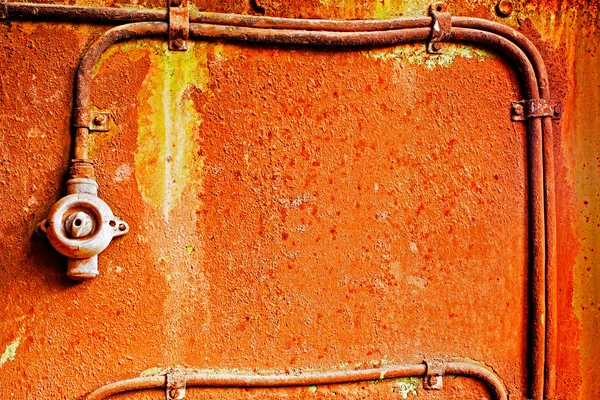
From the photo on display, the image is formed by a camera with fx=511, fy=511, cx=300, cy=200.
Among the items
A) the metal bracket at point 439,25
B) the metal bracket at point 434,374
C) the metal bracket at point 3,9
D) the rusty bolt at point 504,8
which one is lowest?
the metal bracket at point 434,374

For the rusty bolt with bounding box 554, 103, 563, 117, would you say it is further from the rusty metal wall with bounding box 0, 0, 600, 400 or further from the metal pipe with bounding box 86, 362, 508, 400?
the metal pipe with bounding box 86, 362, 508, 400

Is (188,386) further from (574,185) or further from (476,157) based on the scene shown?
(574,185)

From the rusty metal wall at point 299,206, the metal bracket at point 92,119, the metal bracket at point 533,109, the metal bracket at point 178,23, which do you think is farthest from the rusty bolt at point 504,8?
the metal bracket at point 92,119

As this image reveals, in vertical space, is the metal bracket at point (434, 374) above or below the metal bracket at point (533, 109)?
A: below

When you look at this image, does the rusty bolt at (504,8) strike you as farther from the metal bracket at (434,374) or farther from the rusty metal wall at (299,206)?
the metal bracket at (434,374)

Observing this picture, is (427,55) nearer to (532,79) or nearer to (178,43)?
(532,79)

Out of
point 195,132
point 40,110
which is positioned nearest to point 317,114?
point 195,132
